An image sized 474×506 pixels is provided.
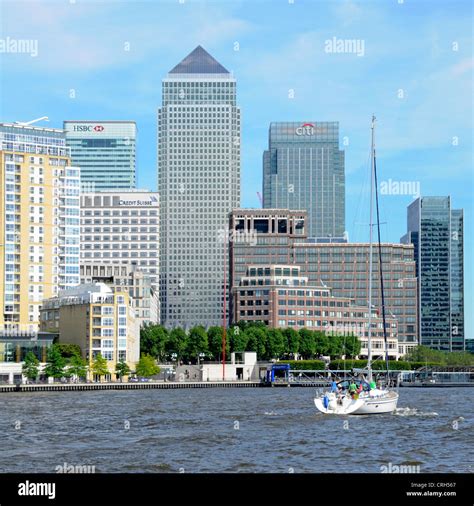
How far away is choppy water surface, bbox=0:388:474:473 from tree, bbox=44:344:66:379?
89.3 metres

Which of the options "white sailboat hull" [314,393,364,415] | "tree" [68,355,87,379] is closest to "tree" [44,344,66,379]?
"tree" [68,355,87,379]

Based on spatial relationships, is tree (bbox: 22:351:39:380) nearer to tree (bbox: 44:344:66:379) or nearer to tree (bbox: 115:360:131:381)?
tree (bbox: 44:344:66:379)

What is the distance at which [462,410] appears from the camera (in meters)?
104

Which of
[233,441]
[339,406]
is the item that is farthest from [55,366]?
[233,441]

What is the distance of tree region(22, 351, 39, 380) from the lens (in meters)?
183

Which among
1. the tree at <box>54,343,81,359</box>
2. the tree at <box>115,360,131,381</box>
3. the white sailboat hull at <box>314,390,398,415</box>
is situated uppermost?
the white sailboat hull at <box>314,390,398,415</box>

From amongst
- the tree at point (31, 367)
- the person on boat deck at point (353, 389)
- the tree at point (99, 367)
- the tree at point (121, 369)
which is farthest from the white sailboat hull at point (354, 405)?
the tree at point (121, 369)

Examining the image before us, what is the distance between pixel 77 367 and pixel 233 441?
429ft

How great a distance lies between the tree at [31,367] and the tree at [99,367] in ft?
36.5

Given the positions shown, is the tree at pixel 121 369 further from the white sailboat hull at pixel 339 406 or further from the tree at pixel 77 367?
the white sailboat hull at pixel 339 406
